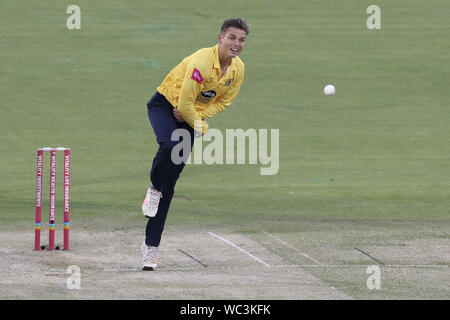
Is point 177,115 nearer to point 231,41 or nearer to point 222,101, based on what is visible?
point 222,101

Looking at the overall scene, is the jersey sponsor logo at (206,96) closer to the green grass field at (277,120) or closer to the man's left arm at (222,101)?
the man's left arm at (222,101)

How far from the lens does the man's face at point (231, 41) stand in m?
8.32

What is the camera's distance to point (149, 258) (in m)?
8.70

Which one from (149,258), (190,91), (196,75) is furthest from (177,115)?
(149,258)

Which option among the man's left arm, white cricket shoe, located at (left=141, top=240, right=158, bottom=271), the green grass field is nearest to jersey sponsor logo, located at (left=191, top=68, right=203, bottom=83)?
the man's left arm

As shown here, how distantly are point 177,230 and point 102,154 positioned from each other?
6.52 m

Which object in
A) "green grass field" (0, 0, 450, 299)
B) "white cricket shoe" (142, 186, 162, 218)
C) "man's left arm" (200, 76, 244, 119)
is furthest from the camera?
"green grass field" (0, 0, 450, 299)

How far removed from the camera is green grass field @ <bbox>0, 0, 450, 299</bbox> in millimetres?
11398

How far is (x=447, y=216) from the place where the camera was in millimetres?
12148

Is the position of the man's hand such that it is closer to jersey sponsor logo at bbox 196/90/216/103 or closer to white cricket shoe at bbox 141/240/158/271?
jersey sponsor logo at bbox 196/90/216/103

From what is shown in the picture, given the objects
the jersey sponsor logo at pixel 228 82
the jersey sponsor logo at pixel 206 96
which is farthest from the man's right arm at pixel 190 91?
the jersey sponsor logo at pixel 228 82

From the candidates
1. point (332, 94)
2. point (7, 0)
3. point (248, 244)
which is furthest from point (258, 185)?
point (7, 0)

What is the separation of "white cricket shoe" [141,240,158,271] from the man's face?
2.07 m

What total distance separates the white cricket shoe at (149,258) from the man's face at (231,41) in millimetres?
2071
